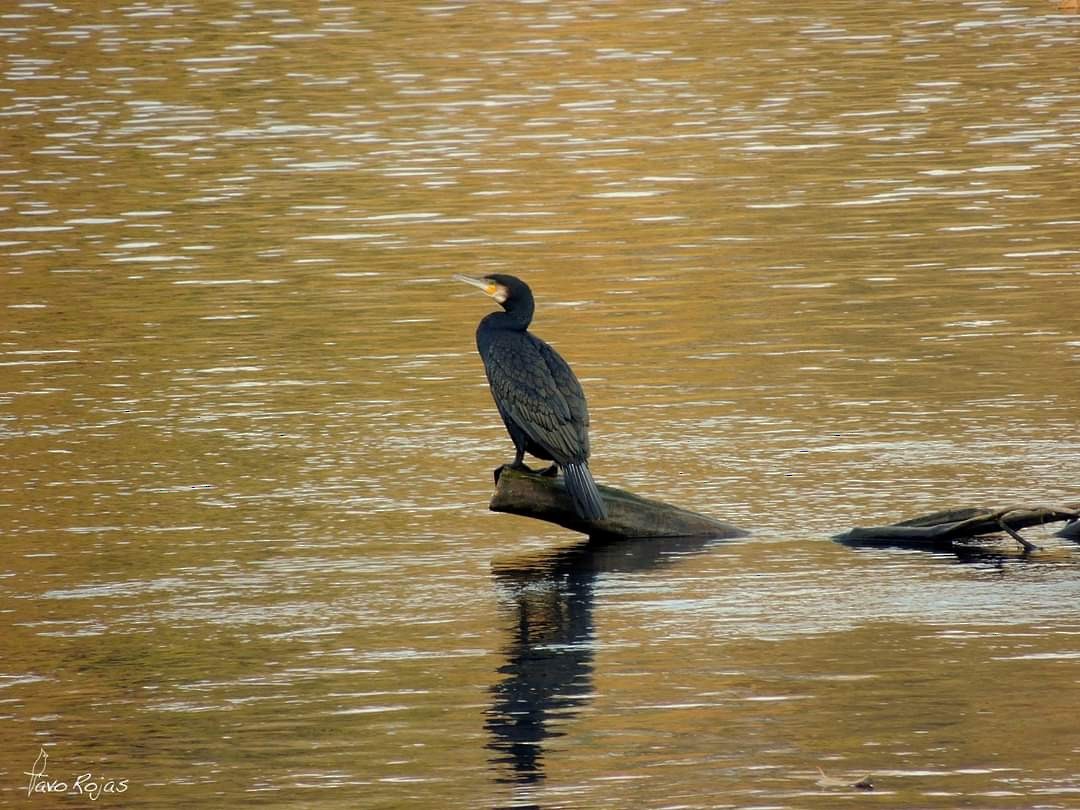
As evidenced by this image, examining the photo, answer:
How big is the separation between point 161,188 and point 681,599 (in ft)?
59.6

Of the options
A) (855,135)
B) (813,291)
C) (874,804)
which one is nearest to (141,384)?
(813,291)

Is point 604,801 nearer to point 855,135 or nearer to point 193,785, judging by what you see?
point 193,785

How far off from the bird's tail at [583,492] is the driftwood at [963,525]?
128cm

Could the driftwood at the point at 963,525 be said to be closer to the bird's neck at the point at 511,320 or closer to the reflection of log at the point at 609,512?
the reflection of log at the point at 609,512

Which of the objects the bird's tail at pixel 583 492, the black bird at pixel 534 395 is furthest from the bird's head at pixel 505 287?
the bird's tail at pixel 583 492

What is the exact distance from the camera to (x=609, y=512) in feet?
39.8

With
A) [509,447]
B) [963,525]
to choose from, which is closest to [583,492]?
[963,525]

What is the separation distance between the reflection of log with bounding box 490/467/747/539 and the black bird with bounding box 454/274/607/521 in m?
0.14

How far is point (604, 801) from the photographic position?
8.32 metres

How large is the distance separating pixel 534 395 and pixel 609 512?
71 centimetres

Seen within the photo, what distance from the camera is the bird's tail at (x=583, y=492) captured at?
11.9m

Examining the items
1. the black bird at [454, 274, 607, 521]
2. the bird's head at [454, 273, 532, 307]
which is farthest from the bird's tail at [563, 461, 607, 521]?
the bird's head at [454, 273, 532, 307]

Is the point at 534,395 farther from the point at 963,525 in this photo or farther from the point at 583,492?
the point at 963,525

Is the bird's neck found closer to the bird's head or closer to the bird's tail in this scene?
the bird's head
